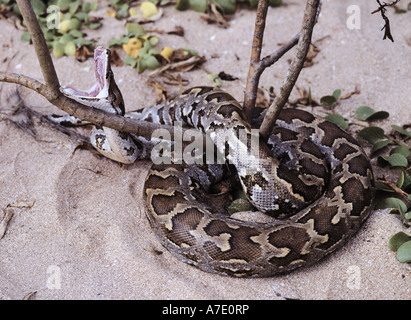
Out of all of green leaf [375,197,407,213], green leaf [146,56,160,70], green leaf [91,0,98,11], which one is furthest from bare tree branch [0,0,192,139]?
green leaf [91,0,98,11]

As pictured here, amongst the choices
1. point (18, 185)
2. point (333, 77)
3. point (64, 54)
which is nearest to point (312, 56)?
point (333, 77)

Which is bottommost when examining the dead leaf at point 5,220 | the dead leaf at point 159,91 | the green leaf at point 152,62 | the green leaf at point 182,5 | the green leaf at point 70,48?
the dead leaf at point 5,220

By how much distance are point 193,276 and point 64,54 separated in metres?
3.98

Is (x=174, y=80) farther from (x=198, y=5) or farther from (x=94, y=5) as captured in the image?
(x=94, y=5)

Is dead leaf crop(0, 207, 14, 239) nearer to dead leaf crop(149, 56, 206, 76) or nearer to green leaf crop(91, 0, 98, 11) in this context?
dead leaf crop(149, 56, 206, 76)

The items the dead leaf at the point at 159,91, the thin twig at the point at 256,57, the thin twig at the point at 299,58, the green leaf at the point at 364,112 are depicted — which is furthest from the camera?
the dead leaf at the point at 159,91

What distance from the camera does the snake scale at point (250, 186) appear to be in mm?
3574

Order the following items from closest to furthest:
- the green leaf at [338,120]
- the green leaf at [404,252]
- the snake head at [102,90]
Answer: the green leaf at [404,252] < the snake head at [102,90] < the green leaf at [338,120]

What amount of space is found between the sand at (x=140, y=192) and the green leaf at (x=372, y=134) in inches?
15.5

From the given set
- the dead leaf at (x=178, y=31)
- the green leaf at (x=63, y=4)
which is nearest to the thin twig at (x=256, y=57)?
the dead leaf at (x=178, y=31)

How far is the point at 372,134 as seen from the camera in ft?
15.7

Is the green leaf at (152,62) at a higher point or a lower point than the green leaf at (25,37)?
higher

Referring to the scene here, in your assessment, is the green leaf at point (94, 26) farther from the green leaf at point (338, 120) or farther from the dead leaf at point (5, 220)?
the green leaf at point (338, 120)

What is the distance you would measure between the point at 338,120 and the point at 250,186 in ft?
5.26
